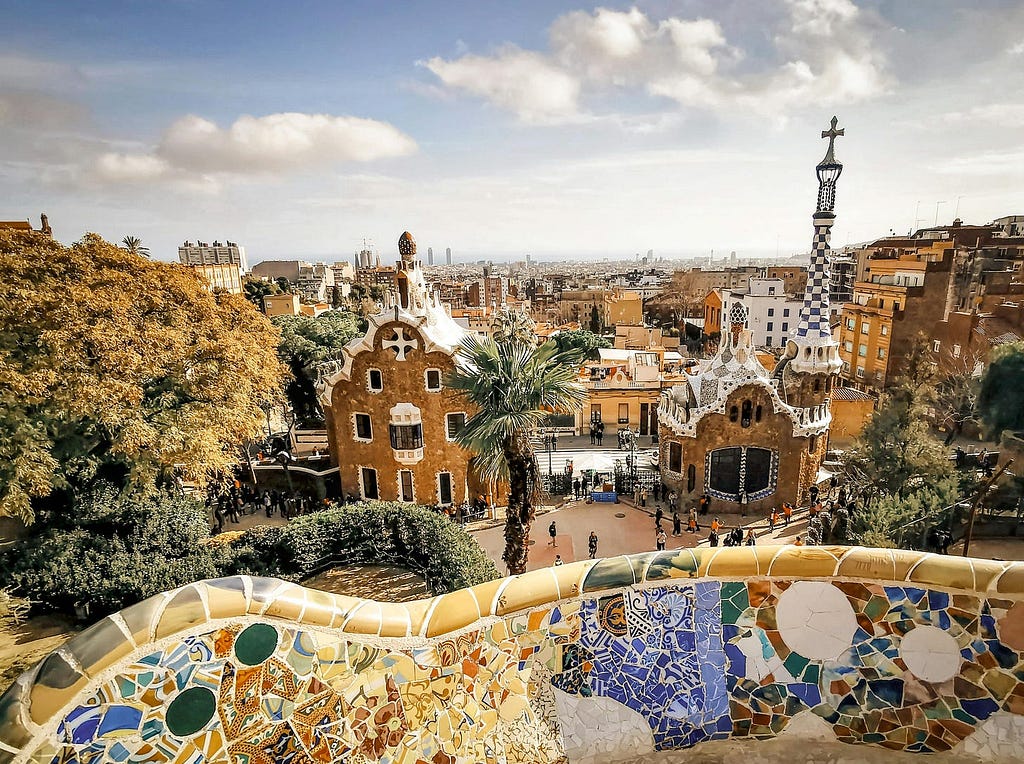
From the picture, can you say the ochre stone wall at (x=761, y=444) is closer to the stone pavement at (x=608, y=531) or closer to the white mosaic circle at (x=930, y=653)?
the stone pavement at (x=608, y=531)

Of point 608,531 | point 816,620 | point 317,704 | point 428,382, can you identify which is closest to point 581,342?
point 428,382

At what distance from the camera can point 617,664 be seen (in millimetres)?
4848

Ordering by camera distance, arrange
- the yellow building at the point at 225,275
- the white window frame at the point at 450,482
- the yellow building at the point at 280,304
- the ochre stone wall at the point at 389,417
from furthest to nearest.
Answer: the yellow building at the point at 225,275
the yellow building at the point at 280,304
the white window frame at the point at 450,482
the ochre stone wall at the point at 389,417

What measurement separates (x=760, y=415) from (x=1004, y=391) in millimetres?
8308

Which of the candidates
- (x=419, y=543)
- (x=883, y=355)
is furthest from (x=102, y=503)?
(x=883, y=355)

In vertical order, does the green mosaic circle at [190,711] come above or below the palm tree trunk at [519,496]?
above

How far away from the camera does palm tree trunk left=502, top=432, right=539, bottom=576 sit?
39.8ft

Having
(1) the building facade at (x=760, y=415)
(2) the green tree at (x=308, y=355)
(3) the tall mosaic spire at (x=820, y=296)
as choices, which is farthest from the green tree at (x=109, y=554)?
(3) the tall mosaic spire at (x=820, y=296)

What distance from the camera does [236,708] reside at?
4.07m

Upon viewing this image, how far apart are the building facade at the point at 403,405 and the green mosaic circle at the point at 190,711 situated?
55.9 ft

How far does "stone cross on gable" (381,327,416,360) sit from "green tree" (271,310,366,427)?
9.46m

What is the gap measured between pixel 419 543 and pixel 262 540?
3984 millimetres

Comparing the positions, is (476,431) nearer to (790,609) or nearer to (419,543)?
(419,543)

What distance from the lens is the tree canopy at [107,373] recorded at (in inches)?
481
